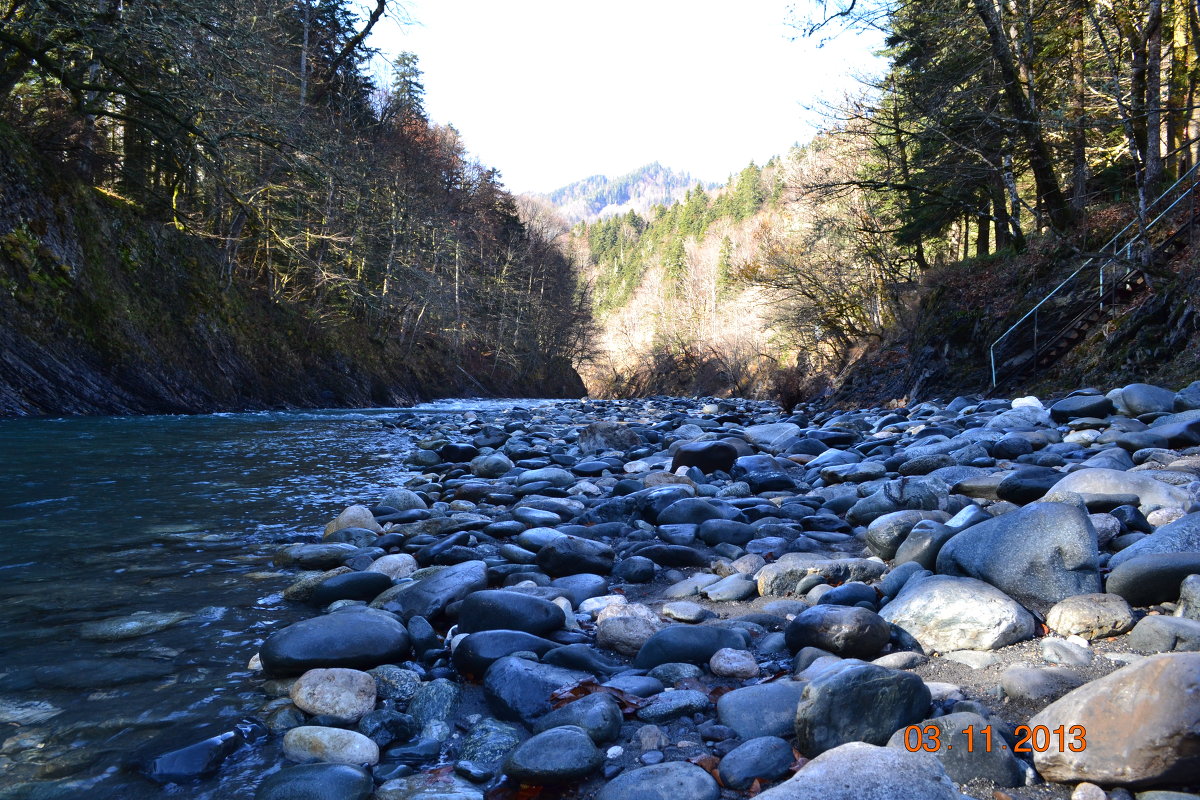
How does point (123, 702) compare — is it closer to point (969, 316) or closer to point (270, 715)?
point (270, 715)

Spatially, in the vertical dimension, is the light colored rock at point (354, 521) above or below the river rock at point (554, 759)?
above

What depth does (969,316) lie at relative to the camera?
13.2m

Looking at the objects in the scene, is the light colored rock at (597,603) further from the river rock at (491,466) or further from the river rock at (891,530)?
the river rock at (491,466)

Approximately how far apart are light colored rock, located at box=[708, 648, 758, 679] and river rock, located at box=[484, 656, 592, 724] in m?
0.43

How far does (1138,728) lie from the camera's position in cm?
154

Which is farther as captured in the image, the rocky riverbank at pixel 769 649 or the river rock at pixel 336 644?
the river rock at pixel 336 644

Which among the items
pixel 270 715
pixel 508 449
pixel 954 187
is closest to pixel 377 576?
pixel 270 715

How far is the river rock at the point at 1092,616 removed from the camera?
7.68 ft

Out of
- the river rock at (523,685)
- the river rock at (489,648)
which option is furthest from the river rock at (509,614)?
the river rock at (523,685)

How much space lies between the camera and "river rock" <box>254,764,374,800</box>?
71.0 inches

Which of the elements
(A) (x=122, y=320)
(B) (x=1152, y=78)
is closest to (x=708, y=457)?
(B) (x=1152, y=78)

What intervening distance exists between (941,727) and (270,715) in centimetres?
189

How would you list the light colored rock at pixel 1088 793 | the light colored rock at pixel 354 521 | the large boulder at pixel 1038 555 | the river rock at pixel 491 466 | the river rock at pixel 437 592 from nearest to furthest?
1. the light colored rock at pixel 1088 793
2. the large boulder at pixel 1038 555
3. the river rock at pixel 437 592
4. the light colored rock at pixel 354 521
5. the river rock at pixel 491 466

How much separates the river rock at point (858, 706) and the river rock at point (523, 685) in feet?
2.57
